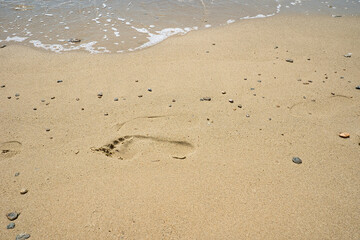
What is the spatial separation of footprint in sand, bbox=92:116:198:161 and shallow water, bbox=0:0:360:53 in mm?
2552

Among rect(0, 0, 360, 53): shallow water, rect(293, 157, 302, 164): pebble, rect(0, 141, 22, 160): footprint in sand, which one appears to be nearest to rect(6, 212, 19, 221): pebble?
rect(0, 141, 22, 160): footprint in sand

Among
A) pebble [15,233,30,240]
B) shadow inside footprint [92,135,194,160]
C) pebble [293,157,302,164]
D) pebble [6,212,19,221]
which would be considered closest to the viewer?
pebble [15,233,30,240]

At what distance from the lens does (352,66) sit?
14.8 ft

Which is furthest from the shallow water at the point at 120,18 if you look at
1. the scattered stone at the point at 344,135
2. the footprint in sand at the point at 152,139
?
the scattered stone at the point at 344,135

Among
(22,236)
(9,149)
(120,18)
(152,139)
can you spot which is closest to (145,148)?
(152,139)

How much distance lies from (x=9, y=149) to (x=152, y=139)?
1.75 m

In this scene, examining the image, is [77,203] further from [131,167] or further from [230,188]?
[230,188]

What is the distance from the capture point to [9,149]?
3.08 m

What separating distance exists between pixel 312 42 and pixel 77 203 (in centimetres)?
539

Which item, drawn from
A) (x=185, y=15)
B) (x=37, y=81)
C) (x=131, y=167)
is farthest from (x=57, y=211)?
(x=185, y=15)

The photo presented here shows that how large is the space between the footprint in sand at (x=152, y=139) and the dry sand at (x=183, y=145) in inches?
0.7

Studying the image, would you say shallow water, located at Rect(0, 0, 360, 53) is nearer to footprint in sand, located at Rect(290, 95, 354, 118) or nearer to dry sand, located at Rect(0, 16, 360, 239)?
dry sand, located at Rect(0, 16, 360, 239)

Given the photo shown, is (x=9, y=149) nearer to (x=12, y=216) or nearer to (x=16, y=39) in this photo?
(x=12, y=216)

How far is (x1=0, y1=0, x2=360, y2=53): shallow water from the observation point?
18.6ft
